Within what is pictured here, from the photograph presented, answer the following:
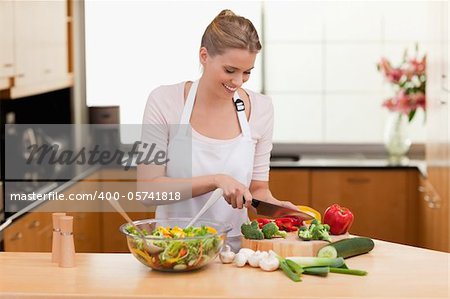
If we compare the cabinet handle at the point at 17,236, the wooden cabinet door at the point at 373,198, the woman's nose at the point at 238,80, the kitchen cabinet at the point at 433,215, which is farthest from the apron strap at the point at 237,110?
the wooden cabinet door at the point at 373,198

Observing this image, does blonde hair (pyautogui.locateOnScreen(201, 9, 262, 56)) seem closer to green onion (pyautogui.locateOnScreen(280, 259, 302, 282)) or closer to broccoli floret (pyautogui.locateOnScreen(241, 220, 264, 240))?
broccoli floret (pyautogui.locateOnScreen(241, 220, 264, 240))

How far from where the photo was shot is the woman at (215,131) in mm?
A: 3021

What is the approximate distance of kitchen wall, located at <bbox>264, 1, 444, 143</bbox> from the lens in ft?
19.3

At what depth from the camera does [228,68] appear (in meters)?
2.91

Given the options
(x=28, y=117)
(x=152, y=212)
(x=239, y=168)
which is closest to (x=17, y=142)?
(x=28, y=117)

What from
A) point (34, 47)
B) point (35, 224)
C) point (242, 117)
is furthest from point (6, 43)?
point (242, 117)

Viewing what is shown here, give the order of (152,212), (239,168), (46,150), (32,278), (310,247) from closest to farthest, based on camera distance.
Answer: (32,278) → (310,247) → (239,168) → (46,150) → (152,212)

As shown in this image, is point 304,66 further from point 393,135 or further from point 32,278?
point 32,278

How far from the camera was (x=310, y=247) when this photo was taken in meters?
2.66

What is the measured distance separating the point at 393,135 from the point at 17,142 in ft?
7.69

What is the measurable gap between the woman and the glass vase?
246 centimetres

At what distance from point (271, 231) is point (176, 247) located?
15.4 inches

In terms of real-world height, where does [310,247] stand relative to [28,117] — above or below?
below

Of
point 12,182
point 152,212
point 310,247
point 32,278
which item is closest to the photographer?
point 32,278
